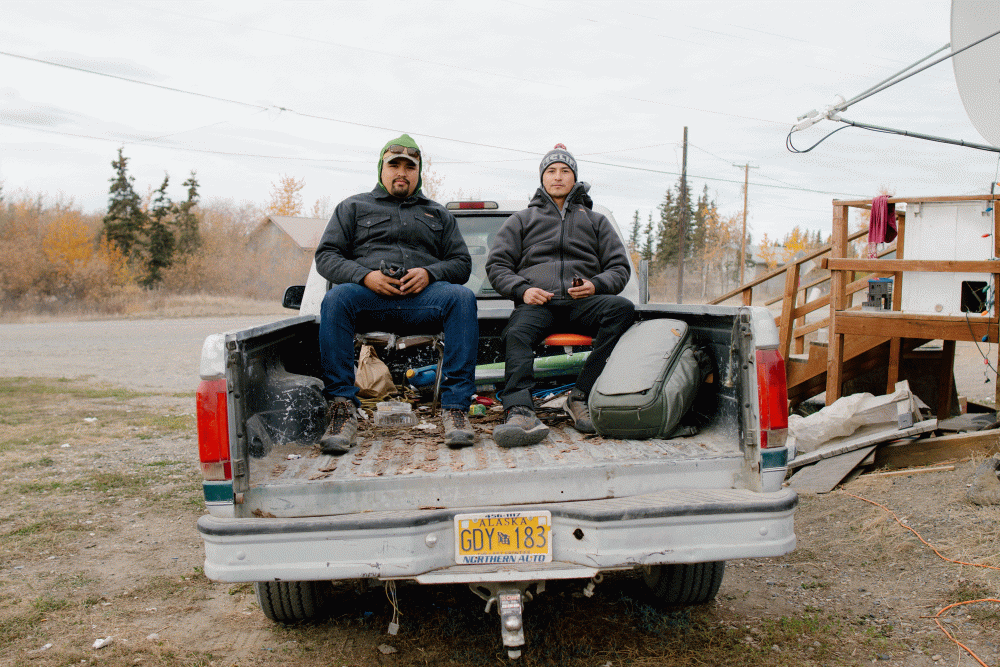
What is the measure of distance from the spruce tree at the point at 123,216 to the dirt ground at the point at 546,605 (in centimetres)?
4260

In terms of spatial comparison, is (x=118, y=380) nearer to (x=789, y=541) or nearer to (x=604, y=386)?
(x=604, y=386)

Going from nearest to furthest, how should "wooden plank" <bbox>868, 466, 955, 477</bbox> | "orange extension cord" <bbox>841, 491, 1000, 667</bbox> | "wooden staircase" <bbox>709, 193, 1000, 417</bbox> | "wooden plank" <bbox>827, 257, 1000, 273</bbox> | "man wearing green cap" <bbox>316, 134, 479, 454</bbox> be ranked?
"orange extension cord" <bbox>841, 491, 1000, 667</bbox>
"man wearing green cap" <bbox>316, 134, 479, 454</bbox>
"wooden plank" <bbox>868, 466, 955, 477</bbox>
"wooden plank" <bbox>827, 257, 1000, 273</bbox>
"wooden staircase" <bbox>709, 193, 1000, 417</bbox>

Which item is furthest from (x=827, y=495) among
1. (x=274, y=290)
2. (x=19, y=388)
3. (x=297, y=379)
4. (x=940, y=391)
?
(x=274, y=290)

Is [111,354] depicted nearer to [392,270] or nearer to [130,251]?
[392,270]

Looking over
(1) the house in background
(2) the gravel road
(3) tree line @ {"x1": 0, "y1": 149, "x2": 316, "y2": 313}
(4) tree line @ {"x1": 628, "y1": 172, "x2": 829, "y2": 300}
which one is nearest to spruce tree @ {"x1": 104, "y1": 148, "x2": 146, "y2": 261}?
(3) tree line @ {"x1": 0, "y1": 149, "x2": 316, "y2": 313}

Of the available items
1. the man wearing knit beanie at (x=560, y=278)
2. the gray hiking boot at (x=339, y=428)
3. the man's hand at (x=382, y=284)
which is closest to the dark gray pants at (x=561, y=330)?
the man wearing knit beanie at (x=560, y=278)

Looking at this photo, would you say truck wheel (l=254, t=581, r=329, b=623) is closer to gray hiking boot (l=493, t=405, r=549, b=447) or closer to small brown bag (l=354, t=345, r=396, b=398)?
gray hiking boot (l=493, t=405, r=549, b=447)

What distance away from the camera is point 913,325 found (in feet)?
21.1

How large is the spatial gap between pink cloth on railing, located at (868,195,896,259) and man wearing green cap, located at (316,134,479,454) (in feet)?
16.8

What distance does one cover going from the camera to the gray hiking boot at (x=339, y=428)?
10.0 ft

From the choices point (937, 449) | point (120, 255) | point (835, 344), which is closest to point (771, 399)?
point (937, 449)

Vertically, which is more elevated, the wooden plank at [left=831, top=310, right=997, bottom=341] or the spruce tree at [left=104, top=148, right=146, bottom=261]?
the spruce tree at [left=104, top=148, right=146, bottom=261]

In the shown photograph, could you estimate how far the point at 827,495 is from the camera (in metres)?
5.36

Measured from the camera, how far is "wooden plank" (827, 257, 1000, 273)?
19.8 feet
